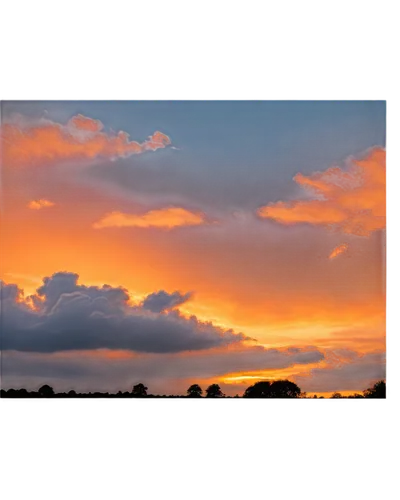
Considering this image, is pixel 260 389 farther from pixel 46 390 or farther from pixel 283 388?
Answer: pixel 46 390

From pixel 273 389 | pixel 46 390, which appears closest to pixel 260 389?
pixel 273 389

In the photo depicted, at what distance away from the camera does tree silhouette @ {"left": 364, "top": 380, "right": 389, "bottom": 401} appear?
2277 millimetres

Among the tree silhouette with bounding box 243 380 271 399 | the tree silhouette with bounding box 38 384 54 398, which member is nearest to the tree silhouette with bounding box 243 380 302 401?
the tree silhouette with bounding box 243 380 271 399

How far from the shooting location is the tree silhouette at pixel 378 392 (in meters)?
2.28

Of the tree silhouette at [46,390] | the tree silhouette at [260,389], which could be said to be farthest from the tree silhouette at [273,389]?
the tree silhouette at [46,390]

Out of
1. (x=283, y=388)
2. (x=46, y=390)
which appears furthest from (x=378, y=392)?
(x=46, y=390)

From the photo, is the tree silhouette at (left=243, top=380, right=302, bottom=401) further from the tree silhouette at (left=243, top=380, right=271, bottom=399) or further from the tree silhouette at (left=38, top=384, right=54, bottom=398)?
the tree silhouette at (left=38, top=384, right=54, bottom=398)

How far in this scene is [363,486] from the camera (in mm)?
2270

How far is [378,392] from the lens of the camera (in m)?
2.36

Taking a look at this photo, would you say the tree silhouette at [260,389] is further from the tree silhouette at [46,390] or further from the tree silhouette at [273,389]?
the tree silhouette at [46,390]
